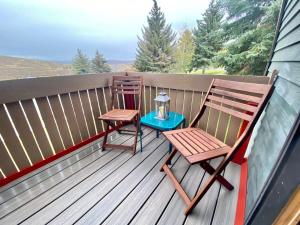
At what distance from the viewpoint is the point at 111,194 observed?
1.34 m

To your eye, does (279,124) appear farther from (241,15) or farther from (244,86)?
(241,15)

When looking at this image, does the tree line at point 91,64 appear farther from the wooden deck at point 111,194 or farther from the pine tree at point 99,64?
the wooden deck at point 111,194

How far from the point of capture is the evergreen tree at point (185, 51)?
11398 mm

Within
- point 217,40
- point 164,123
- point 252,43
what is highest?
point 217,40

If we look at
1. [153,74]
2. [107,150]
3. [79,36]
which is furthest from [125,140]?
[79,36]

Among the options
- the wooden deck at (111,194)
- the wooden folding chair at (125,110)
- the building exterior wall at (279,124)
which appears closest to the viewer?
the building exterior wall at (279,124)

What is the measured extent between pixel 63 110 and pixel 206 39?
10.9 meters

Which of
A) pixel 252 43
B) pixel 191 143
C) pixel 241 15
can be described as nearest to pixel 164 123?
pixel 191 143

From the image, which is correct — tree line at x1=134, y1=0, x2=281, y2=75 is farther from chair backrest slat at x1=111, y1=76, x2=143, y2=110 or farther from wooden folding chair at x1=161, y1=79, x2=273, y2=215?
wooden folding chair at x1=161, y1=79, x2=273, y2=215

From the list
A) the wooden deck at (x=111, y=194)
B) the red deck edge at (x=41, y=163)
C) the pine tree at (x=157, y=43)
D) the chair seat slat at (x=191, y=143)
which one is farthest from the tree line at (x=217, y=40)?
the red deck edge at (x=41, y=163)

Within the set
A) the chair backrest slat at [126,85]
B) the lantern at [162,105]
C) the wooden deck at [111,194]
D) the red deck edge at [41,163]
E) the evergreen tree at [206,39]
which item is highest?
the evergreen tree at [206,39]

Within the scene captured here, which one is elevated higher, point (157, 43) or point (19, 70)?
point (157, 43)

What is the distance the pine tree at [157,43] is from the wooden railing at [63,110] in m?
12.3

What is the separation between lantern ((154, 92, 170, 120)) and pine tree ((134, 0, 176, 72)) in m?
12.6
